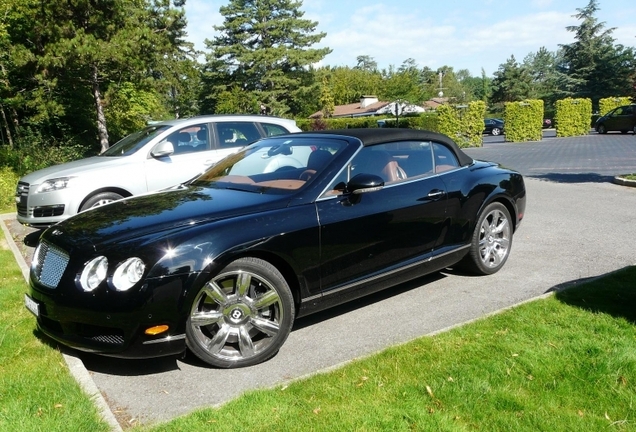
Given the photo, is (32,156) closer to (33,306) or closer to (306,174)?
(33,306)

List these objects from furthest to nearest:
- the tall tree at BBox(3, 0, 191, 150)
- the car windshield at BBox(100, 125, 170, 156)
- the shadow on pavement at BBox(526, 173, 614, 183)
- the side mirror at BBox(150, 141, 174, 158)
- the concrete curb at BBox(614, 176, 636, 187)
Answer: the tall tree at BBox(3, 0, 191, 150) < the shadow on pavement at BBox(526, 173, 614, 183) < the concrete curb at BBox(614, 176, 636, 187) < the car windshield at BBox(100, 125, 170, 156) < the side mirror at BBox(150, 141, 174, 158)

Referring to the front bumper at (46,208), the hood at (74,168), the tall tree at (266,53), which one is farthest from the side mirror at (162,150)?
the tall tree at (266,53)

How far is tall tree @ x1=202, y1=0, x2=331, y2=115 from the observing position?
50.9 metres

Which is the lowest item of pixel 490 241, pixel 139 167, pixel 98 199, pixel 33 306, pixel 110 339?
pixel 490 241

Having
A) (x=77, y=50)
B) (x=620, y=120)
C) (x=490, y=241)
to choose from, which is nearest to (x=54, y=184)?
(x=490, y=241)

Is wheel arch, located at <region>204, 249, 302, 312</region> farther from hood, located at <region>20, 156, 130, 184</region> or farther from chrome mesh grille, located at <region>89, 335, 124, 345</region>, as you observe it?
hood, located at <region>20, 156, 130, 184</region>

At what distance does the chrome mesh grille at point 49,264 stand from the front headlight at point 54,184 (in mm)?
3799

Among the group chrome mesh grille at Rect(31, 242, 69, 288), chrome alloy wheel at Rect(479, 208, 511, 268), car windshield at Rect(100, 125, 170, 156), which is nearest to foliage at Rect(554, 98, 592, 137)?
car windshield at Rect(100, 125, 170, 156)

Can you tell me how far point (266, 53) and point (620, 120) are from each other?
97.6 feet

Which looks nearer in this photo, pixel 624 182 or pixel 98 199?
pixel 98 199

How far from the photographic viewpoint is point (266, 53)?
50.0m

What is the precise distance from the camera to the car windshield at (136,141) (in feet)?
27.6

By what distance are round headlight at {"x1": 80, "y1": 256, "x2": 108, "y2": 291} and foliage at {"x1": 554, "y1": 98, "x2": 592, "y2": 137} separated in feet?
115

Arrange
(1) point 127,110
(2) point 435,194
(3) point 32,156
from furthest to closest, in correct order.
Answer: (1) point 127,110
(3) point 32,156
(2) point 435,194
